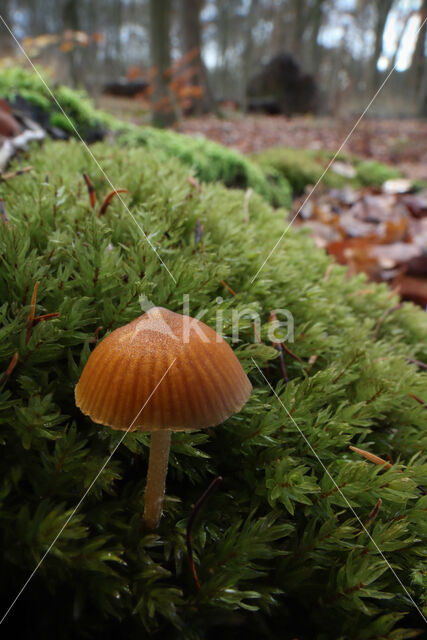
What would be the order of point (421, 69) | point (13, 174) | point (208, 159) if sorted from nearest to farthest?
point (13, 174)
point (208, 159)
point (421, 69)

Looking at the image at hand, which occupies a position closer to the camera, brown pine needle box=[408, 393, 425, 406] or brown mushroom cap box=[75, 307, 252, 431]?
brown mushroom cap box=[75, 307, 252, 431]

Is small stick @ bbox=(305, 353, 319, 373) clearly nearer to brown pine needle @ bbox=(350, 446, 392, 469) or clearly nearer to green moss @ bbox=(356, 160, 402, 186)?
brown pine needle @ bbox=(350, 446, 392, 469)

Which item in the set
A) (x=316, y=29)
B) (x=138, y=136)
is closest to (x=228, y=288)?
(x=138, y=136)

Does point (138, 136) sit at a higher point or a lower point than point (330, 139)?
lower

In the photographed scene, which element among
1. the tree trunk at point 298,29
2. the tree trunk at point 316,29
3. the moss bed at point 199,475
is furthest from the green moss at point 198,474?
the tree trunk at point 298,29

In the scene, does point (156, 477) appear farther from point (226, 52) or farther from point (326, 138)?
point (226, 52)

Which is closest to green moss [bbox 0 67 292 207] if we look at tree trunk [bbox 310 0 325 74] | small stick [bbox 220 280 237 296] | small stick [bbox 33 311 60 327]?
small stick [bbox 220 280 237 296]

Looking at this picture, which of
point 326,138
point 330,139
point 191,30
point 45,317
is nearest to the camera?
point 45,317

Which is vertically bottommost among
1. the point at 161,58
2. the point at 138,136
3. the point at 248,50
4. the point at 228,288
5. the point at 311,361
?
the point at 311,361
